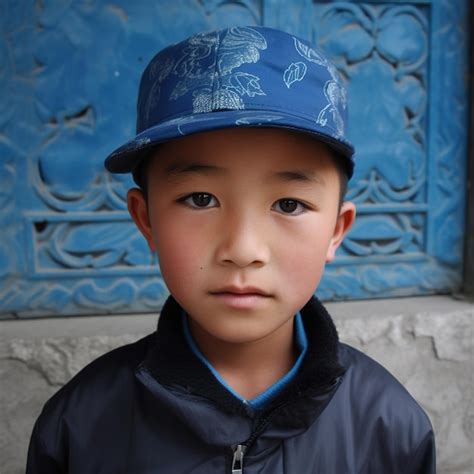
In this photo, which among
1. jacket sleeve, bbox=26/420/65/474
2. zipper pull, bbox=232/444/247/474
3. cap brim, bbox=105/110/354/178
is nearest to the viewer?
cap brim, bbox=105/110/354/178

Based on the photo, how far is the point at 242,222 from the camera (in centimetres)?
84

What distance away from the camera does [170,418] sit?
0.97 metres

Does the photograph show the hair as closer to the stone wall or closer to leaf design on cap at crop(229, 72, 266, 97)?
leaf design on cap at crop(229, 72, 266, 97)

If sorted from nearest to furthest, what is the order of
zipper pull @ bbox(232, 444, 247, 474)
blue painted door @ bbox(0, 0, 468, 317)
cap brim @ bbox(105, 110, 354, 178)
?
1. cap brim @ bbox(105, 110, 354, 178)
2. zipper pull @ bbox(232, 444, 247, 474)
3. blue painted door @ bbox(0, 0, 468, 317)

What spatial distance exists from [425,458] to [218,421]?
38 centimetres

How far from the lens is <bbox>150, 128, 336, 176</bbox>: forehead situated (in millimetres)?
849

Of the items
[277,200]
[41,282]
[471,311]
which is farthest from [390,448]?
[41,282]

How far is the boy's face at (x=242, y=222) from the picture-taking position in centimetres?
85

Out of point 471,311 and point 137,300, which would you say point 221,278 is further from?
point 471,311

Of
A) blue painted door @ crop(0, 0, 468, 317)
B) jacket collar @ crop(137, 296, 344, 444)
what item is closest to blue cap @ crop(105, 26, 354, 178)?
jacket collar @ crop(137, 296, 344, 444)

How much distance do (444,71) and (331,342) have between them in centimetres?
136

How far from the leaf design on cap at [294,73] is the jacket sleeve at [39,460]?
736mm

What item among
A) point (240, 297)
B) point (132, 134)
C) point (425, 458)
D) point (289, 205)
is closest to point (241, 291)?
point (240, 297)

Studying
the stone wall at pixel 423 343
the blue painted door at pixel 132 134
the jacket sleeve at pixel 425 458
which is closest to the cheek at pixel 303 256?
the jacket sleeve at pixel 425 458
